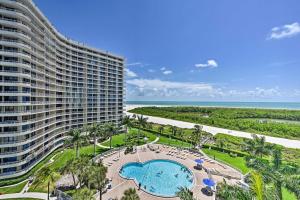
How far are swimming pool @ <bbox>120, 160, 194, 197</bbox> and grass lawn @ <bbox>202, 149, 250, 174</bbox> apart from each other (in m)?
12.9

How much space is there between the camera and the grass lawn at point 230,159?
4445cm

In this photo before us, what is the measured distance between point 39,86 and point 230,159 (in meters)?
55.6

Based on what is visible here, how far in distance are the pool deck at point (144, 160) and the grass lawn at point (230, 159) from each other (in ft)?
9.02

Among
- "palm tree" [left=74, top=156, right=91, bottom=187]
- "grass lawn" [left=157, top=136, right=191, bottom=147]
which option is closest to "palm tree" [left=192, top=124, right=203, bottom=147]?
"grass lawn" [left=157, top=136, right=191, bottom=147]

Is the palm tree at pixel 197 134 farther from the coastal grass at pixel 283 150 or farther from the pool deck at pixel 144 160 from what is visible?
the pool deck at pixel 144 160

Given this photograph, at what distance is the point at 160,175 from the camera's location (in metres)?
41.9

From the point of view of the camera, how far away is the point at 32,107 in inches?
1638

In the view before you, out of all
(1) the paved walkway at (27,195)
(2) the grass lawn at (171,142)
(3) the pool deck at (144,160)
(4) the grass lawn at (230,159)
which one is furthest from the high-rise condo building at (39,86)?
(4) the grass lawn at (230,159)

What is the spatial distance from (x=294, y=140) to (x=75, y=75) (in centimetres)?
8988

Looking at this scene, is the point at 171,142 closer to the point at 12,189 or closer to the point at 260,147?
the point at 260,147

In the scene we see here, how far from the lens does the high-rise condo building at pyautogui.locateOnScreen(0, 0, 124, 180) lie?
35.6m

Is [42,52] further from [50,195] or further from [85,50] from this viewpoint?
[50,195]

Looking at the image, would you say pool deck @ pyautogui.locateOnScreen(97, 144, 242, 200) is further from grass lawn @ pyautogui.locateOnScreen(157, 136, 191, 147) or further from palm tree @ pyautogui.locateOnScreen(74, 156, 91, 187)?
palm tree @ pyautogui.locateOnScreen(74, 156, 91, 187)

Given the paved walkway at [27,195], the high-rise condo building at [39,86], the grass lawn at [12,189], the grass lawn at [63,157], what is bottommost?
the paved walkway at [27,195]
